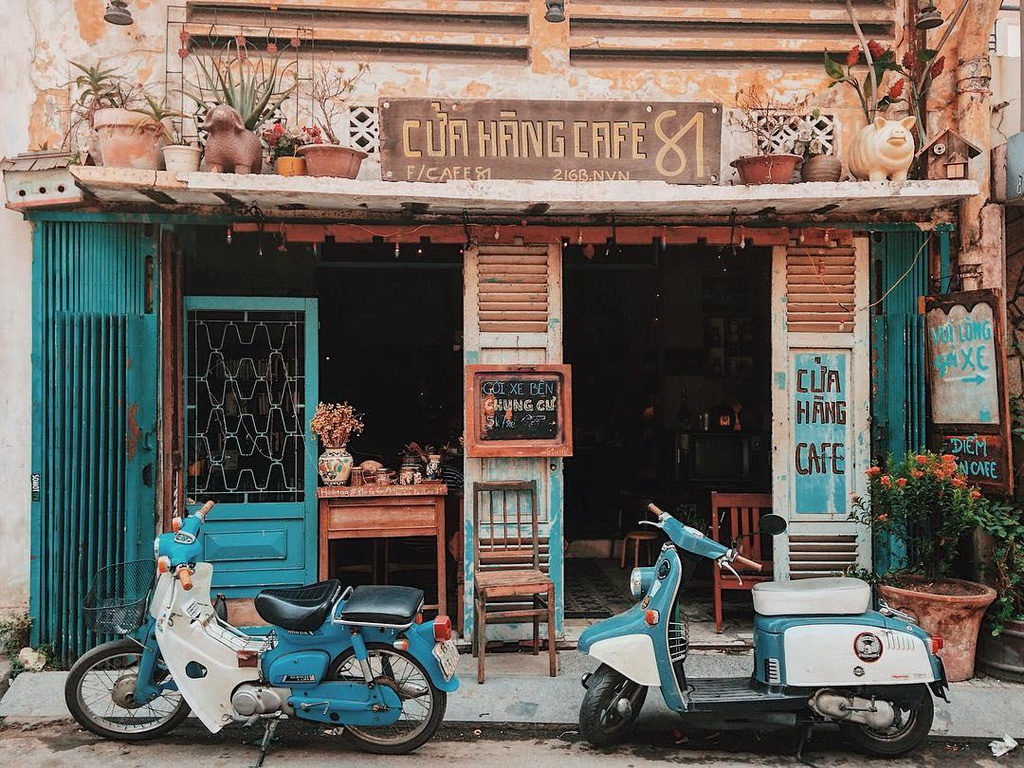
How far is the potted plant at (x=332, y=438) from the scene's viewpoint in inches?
267

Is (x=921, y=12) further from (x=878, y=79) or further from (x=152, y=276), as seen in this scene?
(x=152, y=276)

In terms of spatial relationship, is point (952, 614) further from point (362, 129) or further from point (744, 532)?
point (362, 129)

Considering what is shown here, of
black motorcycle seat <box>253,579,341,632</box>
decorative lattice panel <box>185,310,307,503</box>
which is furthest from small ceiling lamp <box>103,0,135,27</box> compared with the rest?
black motorcycle seat <box>253,579,341,632</box>

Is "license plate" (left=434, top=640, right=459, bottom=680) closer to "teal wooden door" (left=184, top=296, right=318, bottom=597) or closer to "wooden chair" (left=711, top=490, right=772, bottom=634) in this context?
"teal wooden door" (left=184, top=296, right=318, bottom=597)

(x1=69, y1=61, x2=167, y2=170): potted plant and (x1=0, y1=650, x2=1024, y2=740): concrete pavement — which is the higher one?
(x1=69, y1=61, x2=167, y2=170): potted plant

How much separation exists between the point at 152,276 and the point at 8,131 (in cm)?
145

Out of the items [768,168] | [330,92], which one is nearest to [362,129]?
[330,92]

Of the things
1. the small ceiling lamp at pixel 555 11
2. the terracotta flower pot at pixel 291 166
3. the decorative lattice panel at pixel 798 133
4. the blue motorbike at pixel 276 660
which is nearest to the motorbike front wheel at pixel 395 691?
the blue motorbike at pixel 276 660

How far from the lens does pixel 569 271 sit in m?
11.7

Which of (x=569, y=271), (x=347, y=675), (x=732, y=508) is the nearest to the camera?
(x=347, y=675)

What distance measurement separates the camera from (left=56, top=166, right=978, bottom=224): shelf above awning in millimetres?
5793

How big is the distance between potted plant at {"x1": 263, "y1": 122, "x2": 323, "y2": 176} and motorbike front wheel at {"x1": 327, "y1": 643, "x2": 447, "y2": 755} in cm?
334

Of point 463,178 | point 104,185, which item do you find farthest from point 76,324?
point 463,178

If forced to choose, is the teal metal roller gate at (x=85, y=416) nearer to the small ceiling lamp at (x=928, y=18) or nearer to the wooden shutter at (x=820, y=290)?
the wooden shutter at (x=820, y=290)
